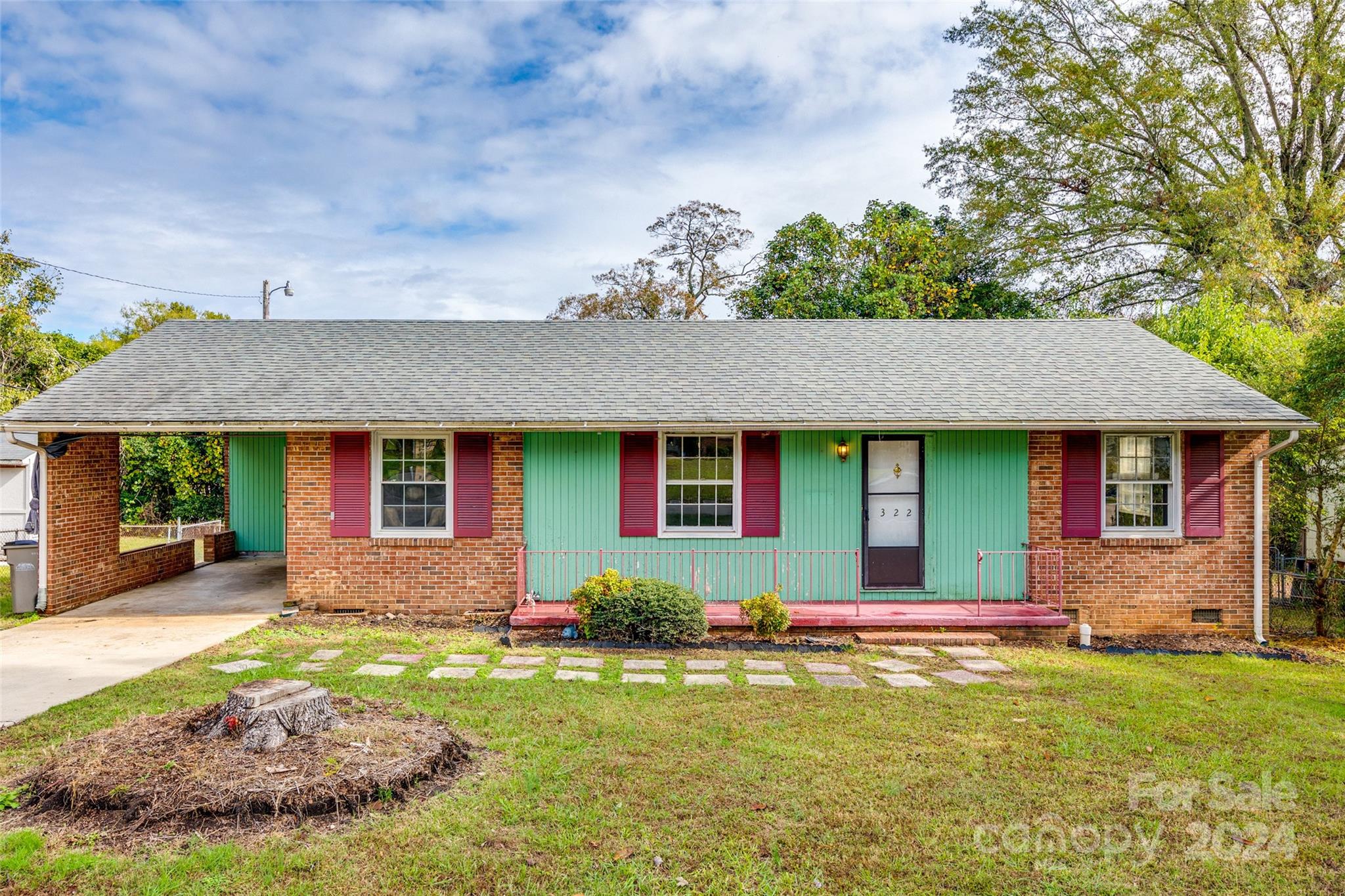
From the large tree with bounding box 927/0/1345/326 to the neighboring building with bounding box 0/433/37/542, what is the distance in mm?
26636

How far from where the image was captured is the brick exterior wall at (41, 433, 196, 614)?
9.45 metres

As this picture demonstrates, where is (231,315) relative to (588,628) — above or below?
above

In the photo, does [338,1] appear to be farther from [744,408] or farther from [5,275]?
[5,275]

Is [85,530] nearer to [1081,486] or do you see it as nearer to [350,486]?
[350,486]

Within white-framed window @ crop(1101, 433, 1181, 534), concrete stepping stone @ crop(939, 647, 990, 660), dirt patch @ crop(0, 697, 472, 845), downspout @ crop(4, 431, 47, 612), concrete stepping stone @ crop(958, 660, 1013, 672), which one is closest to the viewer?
dirt patch @ crop(0, 697, 472, 845)

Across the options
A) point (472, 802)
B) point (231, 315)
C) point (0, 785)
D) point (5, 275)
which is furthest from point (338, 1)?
point (231, 315)

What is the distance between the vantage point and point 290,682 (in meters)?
4.99

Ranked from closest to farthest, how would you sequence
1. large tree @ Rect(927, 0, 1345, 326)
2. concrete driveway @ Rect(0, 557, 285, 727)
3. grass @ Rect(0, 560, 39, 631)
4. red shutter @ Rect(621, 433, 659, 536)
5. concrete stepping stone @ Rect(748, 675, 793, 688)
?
concrete driveway @ Rect(0, 557, 285, 727) < concrete stepping stone @ Rect(748, 675, 793, 688) < grass @ Rect(0, 560, 39, 631) < red shutter @ Rect(621, 433, 659, 536) < large tree @ Rect(927, 0, 1345, 326)

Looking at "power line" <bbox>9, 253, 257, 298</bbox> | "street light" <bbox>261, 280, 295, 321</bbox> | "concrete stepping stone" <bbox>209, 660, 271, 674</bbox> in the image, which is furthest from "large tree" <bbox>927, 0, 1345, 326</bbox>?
"power line" <bbox>9, 253, 257, 298</bbox>

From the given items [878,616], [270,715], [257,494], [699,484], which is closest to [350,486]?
[699,484]

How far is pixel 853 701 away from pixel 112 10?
562 inches

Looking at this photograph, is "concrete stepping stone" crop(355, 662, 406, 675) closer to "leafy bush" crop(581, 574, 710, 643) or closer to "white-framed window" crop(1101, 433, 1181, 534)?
"leafy bush" crop(581, 574, 710, 643)

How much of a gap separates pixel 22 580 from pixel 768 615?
9.69 meters

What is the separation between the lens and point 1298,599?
11.0m
